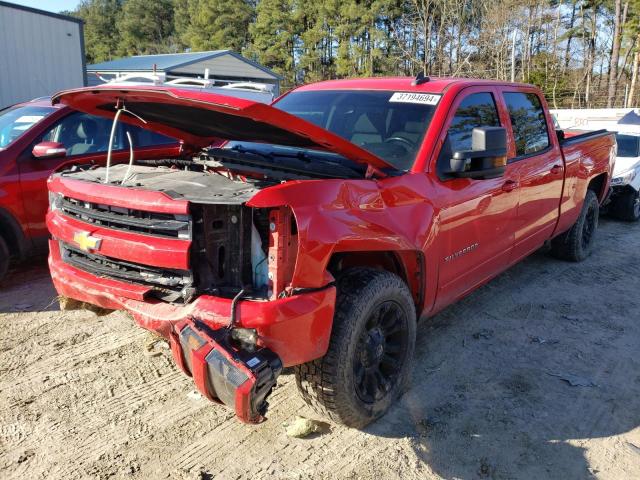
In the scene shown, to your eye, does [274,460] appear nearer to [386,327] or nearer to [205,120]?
[386,327]

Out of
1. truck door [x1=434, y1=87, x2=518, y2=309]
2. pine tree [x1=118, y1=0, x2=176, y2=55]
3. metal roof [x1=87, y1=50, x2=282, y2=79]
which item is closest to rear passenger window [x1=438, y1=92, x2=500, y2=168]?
truck door [x1=434, y1=87, x2=518, y2=309]

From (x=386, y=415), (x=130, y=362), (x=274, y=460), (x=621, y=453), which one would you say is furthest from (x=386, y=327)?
(x=130, y=362)

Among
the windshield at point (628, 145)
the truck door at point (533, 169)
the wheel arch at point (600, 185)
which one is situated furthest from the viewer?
the windshield at point (628, 145)

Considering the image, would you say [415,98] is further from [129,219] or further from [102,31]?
[102,31]

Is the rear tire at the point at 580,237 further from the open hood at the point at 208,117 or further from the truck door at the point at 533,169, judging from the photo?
the open hood at the point at 208,117

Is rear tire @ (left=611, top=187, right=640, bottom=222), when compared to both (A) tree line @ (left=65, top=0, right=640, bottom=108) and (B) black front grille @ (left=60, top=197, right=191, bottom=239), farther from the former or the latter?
(A) tree line @ (left=65, top=0, right=640, bottom=108)

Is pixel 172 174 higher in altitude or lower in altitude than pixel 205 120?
lower

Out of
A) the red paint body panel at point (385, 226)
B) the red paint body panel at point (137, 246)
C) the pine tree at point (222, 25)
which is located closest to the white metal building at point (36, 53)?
the red paint body panel at point (385, 226)

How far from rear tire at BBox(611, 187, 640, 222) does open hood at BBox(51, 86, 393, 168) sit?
715 cm

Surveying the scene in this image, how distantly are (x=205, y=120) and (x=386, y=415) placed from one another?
201 centimetres

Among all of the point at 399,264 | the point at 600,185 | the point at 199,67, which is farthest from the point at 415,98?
the point at 199,67

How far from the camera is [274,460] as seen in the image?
9.07ft

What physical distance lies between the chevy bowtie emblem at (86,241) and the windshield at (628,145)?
29.6ft

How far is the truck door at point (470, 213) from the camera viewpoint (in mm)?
3418
